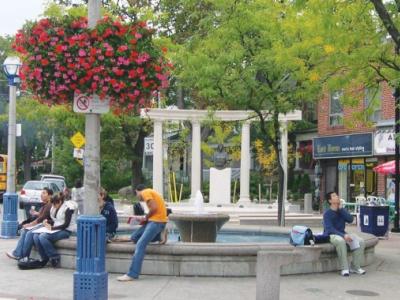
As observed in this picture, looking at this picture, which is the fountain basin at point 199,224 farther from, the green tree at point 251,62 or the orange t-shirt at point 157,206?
the green tree at point 251,62

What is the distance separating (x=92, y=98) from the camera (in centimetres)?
820

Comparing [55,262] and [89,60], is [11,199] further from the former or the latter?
[89,60]

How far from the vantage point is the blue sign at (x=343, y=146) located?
28.6 metres

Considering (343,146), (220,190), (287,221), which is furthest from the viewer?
(343,146)

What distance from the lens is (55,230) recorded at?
11898mm

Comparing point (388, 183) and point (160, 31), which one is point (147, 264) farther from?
point (160, 31)

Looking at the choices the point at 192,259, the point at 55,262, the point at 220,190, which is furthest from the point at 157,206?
the point at 220,190

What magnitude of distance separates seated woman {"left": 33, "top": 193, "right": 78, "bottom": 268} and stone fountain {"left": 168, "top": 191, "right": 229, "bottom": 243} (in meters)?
2.59

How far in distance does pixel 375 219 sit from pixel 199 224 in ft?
24.1

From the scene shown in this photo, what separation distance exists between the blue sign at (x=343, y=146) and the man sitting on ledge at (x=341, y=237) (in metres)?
17.1

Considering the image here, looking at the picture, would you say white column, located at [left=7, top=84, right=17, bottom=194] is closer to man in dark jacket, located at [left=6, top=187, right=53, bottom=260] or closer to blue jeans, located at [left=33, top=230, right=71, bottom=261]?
man in dark jacket, located at [left=6, top=187, right=53, bottom=260]

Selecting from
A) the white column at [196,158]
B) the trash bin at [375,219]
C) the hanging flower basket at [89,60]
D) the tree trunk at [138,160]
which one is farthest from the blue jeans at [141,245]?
the tree trunk at [138,160]

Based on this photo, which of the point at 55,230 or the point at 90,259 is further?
the point at 55,230

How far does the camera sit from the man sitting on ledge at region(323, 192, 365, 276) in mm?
11562
